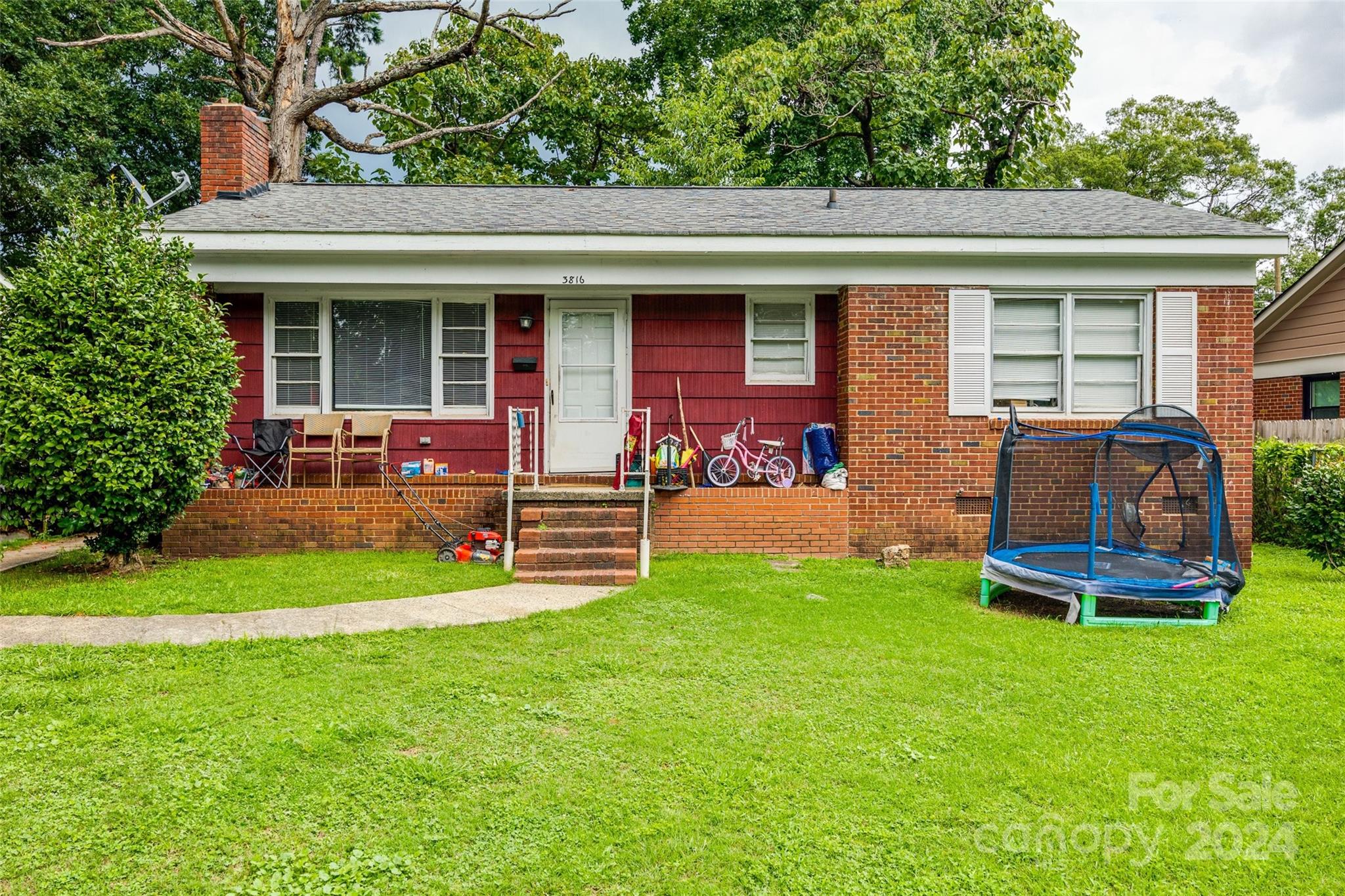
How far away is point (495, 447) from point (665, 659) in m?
4.87

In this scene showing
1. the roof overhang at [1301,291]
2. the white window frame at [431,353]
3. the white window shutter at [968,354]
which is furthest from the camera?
the roof overhang at [1301,291]

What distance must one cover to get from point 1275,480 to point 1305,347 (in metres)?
5.14

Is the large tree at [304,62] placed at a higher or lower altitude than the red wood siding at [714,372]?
higher

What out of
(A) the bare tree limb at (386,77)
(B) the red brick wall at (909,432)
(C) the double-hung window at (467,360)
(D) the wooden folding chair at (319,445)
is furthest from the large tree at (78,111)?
(B) the red brick wall at (909,432)

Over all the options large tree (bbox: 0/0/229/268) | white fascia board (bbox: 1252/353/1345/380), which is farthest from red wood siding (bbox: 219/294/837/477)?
large tree (bbox: 0/0/229/268)

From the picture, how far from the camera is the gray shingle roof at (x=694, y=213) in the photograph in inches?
305

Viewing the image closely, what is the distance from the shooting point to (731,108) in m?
17.4

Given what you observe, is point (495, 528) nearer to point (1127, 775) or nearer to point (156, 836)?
Answer: point (156, 836)

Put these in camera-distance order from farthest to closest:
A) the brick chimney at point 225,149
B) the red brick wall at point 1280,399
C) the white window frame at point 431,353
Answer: the red brick wall at point 1280,399 < the brick chimney at point 225,149 < the white window frame at point 431,353

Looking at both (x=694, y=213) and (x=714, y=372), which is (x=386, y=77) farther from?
(x=714, y=372)

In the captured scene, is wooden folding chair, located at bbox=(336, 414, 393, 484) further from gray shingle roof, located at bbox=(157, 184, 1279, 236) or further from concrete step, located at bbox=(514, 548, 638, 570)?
concrete step, located at bbox=(514, 548, 638, 570)

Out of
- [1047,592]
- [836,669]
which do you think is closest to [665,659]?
[836,669]

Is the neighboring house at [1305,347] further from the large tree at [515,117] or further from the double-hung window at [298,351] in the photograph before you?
the large tree at [515,117]

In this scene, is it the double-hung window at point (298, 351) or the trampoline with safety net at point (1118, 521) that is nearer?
the trampoline with safety net at point (1118, 521)
